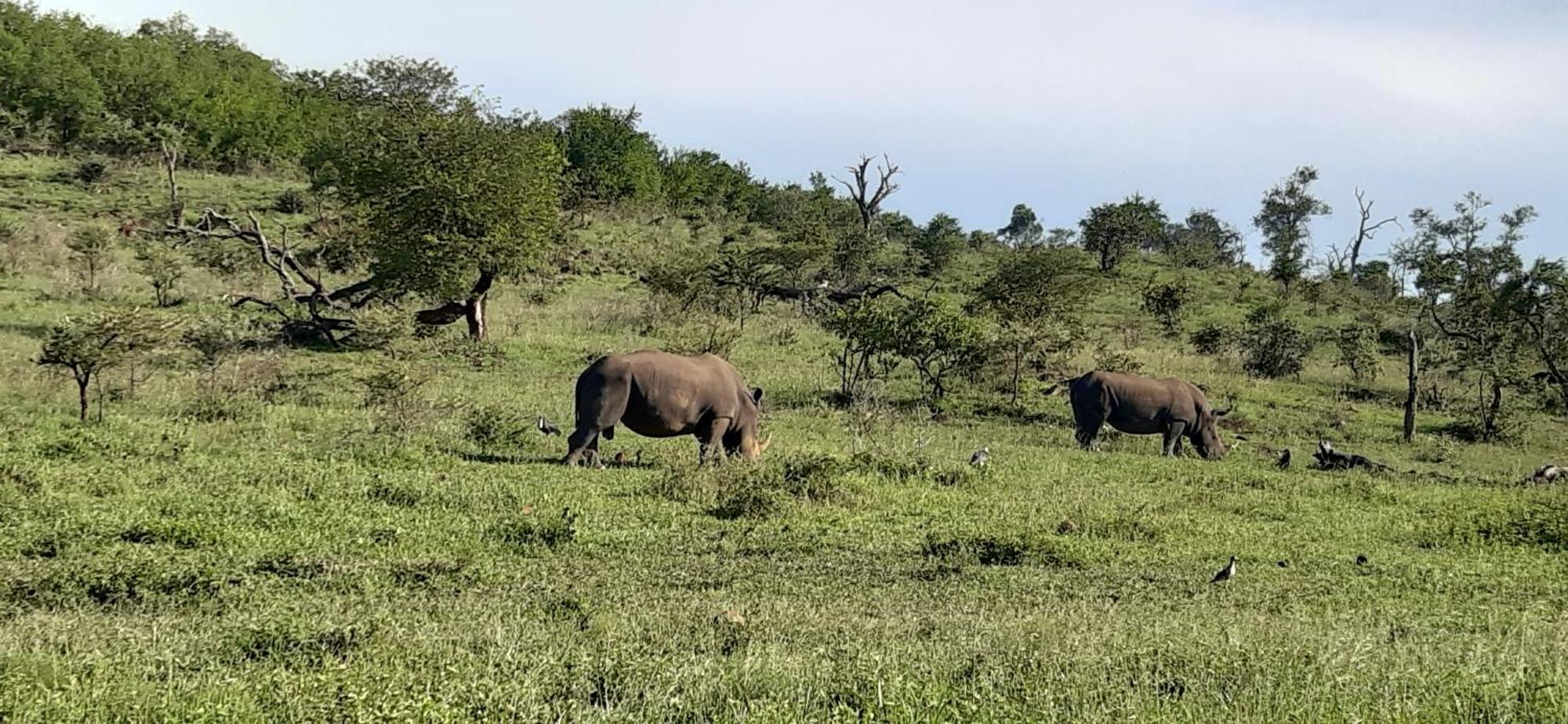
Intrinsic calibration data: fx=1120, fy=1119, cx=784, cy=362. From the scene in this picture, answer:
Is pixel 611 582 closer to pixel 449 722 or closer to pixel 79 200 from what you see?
pixel 449 722

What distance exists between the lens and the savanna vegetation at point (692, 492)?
5.48m

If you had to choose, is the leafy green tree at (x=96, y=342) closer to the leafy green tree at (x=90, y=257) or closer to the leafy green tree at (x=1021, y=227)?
the leafy green tree at (x=90, y=257)

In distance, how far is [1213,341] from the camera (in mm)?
32875

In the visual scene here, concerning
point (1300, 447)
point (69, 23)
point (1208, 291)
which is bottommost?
point (1300, 447)

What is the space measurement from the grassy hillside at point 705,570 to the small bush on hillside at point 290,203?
905 inches

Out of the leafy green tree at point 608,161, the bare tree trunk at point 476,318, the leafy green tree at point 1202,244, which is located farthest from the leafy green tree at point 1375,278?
the bare tree trunk at point 476,318

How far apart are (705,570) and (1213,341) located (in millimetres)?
27354

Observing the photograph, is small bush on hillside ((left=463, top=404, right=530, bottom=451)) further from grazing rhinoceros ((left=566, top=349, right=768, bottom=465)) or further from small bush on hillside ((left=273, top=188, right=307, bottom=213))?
small bush on hillside ((left=273, top=188, right=307, bottom=213))

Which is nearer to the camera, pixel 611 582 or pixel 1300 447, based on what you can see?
pixel 611 582

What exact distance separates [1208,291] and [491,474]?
40645mm

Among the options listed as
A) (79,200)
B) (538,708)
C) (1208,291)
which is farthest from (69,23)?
(538,708)

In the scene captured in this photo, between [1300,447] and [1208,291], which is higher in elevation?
[1208,291]

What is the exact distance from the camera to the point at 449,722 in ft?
15.0

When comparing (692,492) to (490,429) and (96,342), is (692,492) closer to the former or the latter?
(490,429)
